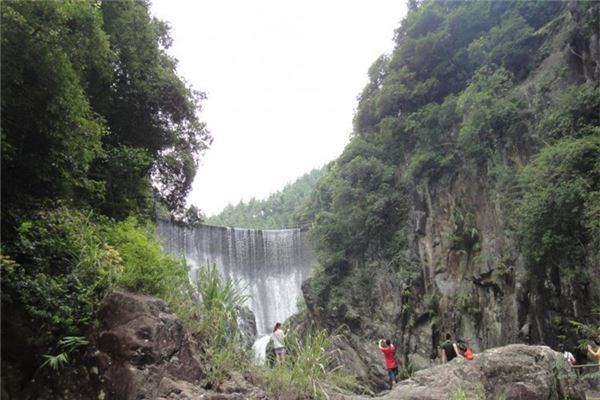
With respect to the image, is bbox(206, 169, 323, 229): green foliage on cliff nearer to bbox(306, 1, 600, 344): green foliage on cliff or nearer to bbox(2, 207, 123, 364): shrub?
bbox(306, 1, 600, 344): green foliage on cliff

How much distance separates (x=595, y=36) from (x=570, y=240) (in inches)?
257

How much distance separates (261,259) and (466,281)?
1357 centimetres

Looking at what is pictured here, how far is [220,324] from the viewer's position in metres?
5.68

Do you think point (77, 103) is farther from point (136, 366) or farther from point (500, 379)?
point (500, 379)

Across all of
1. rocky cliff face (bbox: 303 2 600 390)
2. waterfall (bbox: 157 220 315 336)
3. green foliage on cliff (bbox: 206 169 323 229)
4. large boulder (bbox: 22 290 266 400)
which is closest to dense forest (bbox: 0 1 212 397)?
large boulder (bbox: 22 290 266 400)

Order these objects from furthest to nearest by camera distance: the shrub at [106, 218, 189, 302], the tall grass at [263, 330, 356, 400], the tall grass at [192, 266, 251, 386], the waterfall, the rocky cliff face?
the waterfall, the rocky cliff face, the shrub at [106, 218, 189, 302], the tall grass at [192, 266, 251, 386], the tall grass at [263, 330, 356, 400]

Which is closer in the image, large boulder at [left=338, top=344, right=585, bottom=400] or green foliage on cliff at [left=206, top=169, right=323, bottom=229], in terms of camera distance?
large boulder at [left=338, top=344, right=585, bottom=400]

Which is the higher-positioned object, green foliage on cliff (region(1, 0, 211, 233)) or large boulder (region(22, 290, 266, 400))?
green foliage on cliff (region(1, 0, 211, 233))

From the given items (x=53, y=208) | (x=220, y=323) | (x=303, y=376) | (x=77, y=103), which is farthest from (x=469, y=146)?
(x=53, y=208)

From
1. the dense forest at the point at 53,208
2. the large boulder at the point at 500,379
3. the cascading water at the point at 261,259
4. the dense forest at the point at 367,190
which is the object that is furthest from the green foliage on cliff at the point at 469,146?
the dense forest at the point at 53,208

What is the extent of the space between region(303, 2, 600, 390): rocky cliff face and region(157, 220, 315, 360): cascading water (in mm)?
5506

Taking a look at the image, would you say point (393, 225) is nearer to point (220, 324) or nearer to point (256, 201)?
point (220, 324)

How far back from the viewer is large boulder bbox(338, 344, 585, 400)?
6.50m

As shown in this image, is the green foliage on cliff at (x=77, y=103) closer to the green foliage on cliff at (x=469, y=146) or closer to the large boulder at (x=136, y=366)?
the large boulder at (x=136, y=366)
